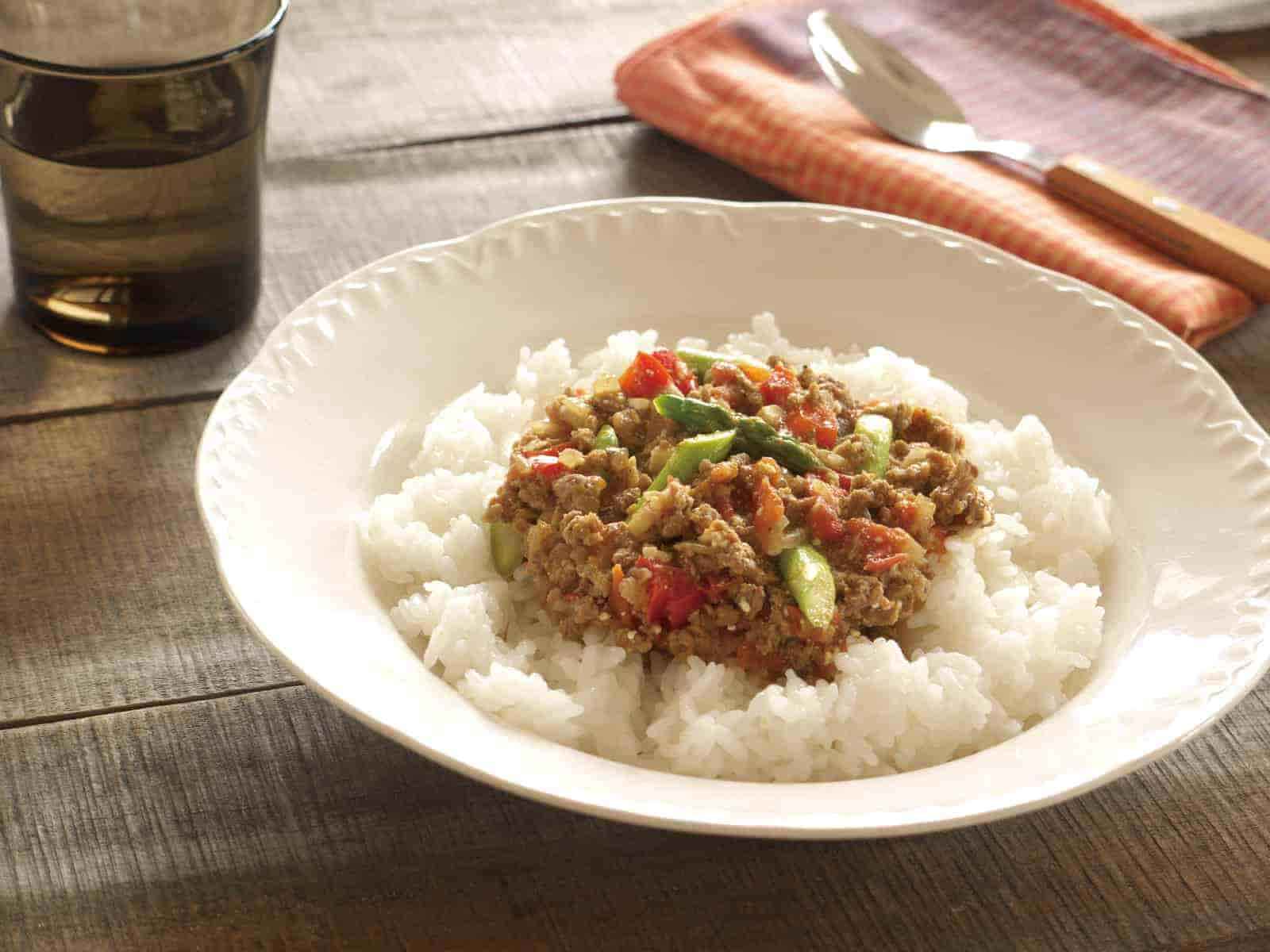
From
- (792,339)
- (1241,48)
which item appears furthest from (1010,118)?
(792,339)

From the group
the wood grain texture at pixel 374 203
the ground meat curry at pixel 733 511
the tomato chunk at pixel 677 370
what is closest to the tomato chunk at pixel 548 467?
the ground meat curry at pixel 733 511

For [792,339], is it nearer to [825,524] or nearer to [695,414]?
[695,414]

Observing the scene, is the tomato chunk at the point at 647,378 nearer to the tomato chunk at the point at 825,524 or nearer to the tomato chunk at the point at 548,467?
the tomato chunk at the point at 548,467

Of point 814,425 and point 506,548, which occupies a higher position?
point 814,425

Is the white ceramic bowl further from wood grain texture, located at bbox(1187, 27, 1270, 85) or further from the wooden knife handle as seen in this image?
wood grain texture, located at bbox(1187, 27, 1270, 85)

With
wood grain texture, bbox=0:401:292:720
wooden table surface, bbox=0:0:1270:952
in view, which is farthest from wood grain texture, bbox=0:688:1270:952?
wood grain texture, bbox=0:401:292:720

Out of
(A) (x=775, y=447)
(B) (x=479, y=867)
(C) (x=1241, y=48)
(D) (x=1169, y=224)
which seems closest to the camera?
(B) (x=479, y=867)

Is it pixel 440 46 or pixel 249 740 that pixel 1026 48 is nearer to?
pixel 440 46

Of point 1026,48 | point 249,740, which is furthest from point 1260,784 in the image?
point 1026,48
